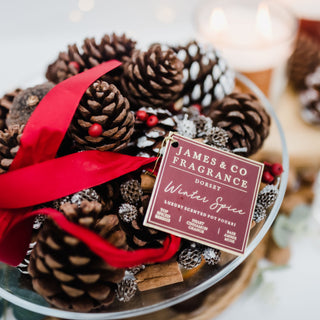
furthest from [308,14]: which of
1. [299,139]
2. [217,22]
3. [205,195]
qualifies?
[205,195]

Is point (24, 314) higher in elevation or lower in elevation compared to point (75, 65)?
lower

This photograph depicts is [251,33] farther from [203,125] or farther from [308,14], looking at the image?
[203,125]

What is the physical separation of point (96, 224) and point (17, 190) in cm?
12

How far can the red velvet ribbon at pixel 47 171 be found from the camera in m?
0.46

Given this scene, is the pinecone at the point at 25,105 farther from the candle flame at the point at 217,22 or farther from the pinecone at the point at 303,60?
the pinecone at the point at 303,60

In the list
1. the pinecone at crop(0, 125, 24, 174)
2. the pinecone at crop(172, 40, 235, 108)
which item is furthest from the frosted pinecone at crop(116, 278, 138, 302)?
the pinecone at crop(172, 40, 235, 108)

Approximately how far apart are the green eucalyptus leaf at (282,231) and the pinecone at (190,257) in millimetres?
360

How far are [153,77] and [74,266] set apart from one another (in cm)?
30

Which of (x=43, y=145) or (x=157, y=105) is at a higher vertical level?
(x=157, y=105)

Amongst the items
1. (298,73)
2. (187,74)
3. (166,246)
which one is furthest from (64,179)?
(298,73)

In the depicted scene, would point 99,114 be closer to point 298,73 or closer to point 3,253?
point 3,253

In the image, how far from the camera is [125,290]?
462 millimetres

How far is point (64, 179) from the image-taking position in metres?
0.47

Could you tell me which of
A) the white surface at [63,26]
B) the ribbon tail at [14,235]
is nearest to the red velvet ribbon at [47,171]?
the ribbon tail at [14,235]
